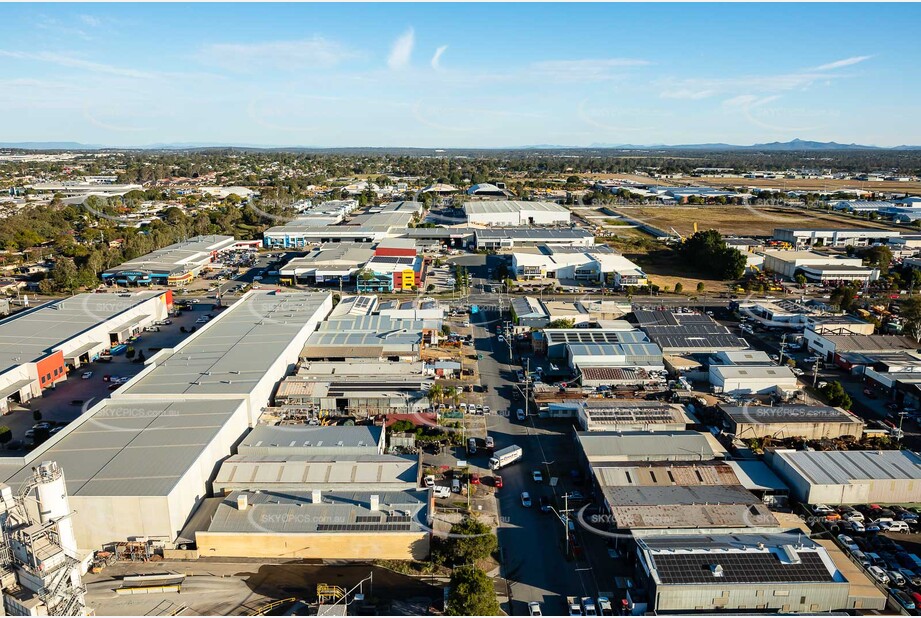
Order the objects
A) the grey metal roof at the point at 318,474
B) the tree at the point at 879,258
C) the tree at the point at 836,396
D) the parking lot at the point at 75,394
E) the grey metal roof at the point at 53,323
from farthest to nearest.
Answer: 1. the tree at the point at 879,258
2. the grey metal roof at the point at 53,323
3. the tree at the point at 836,396
4. the parking lot at the point at 75,394
5. the grey metal roof at the point at 318,474

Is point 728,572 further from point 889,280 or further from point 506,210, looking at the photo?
point 506,210

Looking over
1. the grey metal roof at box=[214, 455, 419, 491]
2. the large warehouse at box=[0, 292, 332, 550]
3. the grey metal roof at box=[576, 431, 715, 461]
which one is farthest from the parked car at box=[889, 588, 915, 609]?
the large warehouse at box=[0, 292, 332, 550]

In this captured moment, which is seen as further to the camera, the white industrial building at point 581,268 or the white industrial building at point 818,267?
the white industrial building at point 818,267

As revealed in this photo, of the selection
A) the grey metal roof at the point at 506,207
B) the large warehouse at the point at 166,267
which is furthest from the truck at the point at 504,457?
the grey metal roof at the point at 506,207

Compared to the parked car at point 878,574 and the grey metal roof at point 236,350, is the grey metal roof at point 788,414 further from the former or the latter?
the grey metal roof at point 236,350

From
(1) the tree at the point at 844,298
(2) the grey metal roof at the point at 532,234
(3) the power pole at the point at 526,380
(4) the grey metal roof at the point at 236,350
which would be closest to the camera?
(4) the grey metal roof at the point at 236,350

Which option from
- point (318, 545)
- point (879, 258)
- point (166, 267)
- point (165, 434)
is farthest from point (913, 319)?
point (166, 267)

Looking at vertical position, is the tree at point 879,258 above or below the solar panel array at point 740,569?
above
